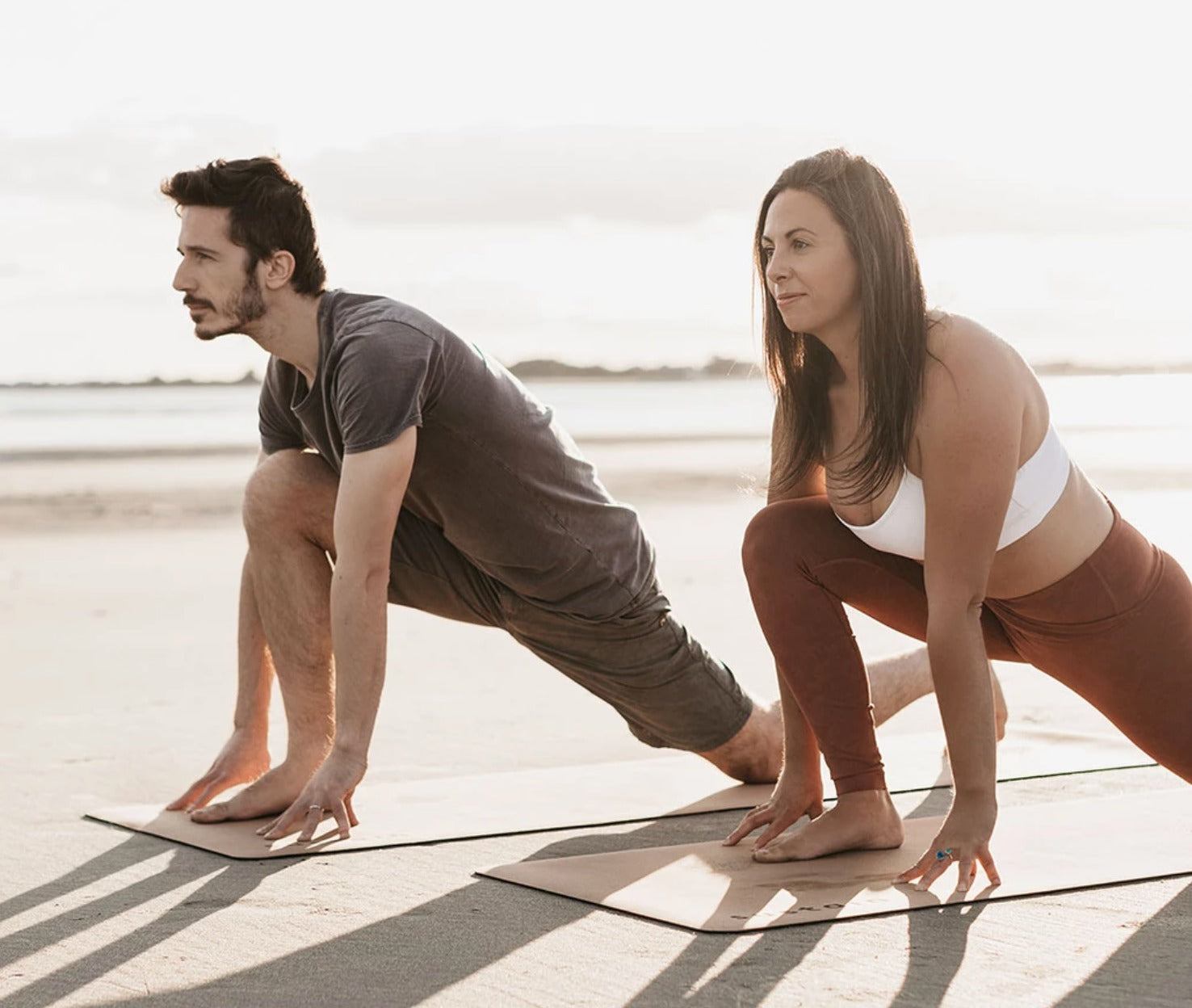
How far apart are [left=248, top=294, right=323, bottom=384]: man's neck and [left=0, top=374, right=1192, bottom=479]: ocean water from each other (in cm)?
1145

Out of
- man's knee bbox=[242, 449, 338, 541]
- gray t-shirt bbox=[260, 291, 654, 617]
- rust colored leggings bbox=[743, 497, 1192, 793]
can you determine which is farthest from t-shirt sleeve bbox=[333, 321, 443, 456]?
rust colored leggings bbox=[743, 497, 1192, 793]

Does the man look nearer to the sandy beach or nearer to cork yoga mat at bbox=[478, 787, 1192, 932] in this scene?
the sandy beach

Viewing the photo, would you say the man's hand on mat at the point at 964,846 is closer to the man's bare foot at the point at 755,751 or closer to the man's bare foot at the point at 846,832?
the man's bare foot at the point at 846,832

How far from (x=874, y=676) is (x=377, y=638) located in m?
1.25

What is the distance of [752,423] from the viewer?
1029 inches

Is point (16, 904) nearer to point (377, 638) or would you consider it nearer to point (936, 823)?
point (377, 638)

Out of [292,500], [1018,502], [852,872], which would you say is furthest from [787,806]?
[292,500]

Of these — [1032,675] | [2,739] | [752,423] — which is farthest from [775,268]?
[752,423]

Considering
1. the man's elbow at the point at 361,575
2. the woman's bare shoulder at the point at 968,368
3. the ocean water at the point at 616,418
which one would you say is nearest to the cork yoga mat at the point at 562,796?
the man's elbow at the point at 361,575

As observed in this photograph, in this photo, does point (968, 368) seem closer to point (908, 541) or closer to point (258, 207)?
point (908, 541)

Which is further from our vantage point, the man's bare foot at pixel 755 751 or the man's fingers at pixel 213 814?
the man's bare foot at pixel 755 751

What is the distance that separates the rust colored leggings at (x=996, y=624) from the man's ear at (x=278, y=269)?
105 centimetres

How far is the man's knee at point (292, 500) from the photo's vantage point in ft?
11.7

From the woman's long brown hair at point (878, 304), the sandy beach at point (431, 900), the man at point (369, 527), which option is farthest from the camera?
the man at point (369, 527)
